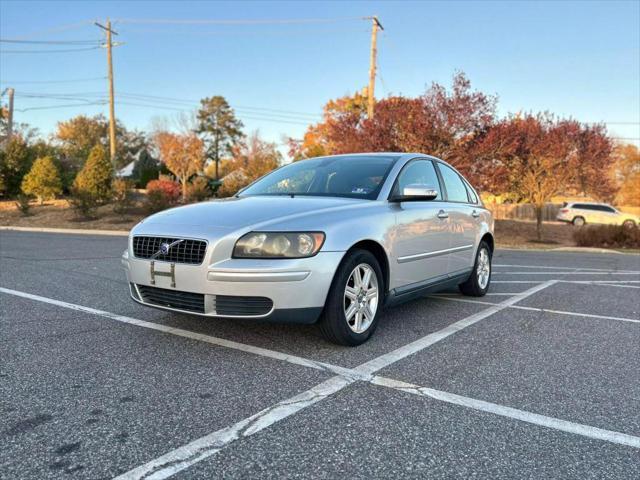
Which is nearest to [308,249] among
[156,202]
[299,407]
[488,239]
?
[299,407]

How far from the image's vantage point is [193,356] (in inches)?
151

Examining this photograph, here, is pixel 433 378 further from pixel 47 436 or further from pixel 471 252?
pixel 471 252

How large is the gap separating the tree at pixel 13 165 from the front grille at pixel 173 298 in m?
30.9

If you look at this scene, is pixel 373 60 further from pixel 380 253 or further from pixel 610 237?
pixel 380 253

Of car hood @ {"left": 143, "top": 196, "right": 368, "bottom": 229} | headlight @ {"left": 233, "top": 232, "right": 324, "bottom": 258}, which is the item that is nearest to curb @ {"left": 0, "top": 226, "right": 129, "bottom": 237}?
Result: car hood @ {"left": 143, "top": 196, "right": 368, "bottom": 229}

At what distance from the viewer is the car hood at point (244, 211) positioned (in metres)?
3.91

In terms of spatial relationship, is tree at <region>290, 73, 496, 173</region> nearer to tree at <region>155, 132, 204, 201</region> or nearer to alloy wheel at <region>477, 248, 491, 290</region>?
alloy wheel at <region>477, 248, 491, 290</region>

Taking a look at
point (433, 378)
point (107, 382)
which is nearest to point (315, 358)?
point (433, 378)

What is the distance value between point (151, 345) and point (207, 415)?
4.71ft

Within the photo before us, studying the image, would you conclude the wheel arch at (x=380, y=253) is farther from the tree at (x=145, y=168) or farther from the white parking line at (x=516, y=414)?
the tree at (x=145, y=168)

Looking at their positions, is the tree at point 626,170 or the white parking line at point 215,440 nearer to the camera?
the white parking line at point 215,440

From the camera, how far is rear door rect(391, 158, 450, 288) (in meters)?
4.66

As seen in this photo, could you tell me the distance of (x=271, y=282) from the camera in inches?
143

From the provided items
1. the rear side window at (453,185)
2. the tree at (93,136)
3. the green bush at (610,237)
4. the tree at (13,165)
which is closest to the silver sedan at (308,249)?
the rear side window at (453,185)
